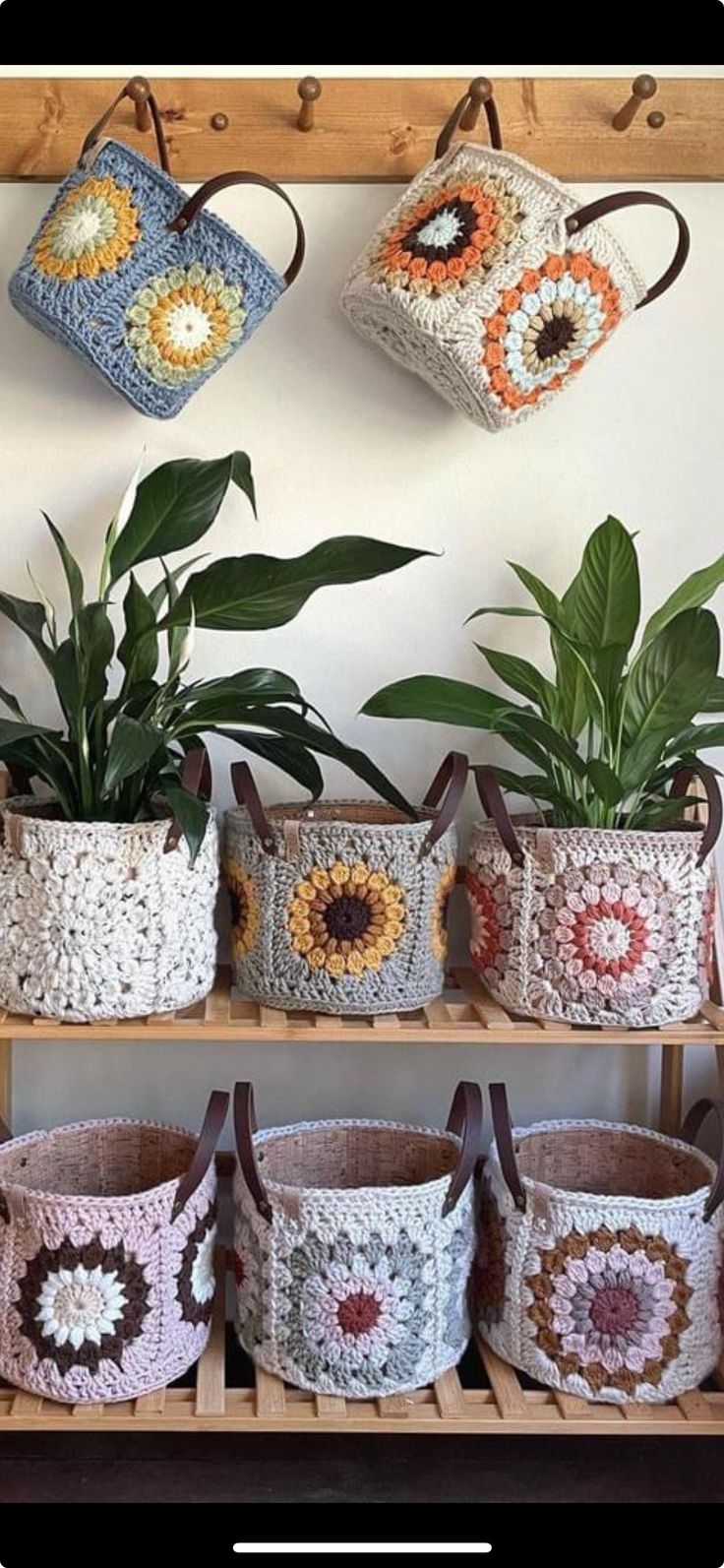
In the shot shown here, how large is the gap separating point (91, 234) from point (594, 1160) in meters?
0.94

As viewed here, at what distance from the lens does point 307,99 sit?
113 cm

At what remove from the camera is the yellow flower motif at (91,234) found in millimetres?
1042

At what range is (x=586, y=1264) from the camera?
1.06m

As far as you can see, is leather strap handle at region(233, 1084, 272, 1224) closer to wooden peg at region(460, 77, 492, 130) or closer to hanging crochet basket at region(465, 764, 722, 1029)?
hanging crochet basket at region(465, 764, 722, 1029)

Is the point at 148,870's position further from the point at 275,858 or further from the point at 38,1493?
the point at 38,1493

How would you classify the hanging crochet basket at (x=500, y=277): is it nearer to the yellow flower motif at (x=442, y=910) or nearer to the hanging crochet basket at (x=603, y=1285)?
the yellow flower motif at (x=442, y=910)

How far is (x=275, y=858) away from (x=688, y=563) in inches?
20.3

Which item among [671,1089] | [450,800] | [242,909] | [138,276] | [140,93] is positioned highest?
[140,93]

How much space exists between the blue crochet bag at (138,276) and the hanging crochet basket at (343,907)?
360 mm

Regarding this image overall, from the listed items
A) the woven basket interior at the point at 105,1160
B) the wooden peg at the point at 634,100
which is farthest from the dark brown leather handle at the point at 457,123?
the woven basket interior at the point at 105,1160

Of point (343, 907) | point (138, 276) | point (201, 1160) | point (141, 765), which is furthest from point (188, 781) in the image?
point (138, 276)

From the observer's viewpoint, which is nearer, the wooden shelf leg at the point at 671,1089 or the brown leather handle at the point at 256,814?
the brown leather handle at the point at 256,814

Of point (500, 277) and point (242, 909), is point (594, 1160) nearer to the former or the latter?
point (242, 909)
